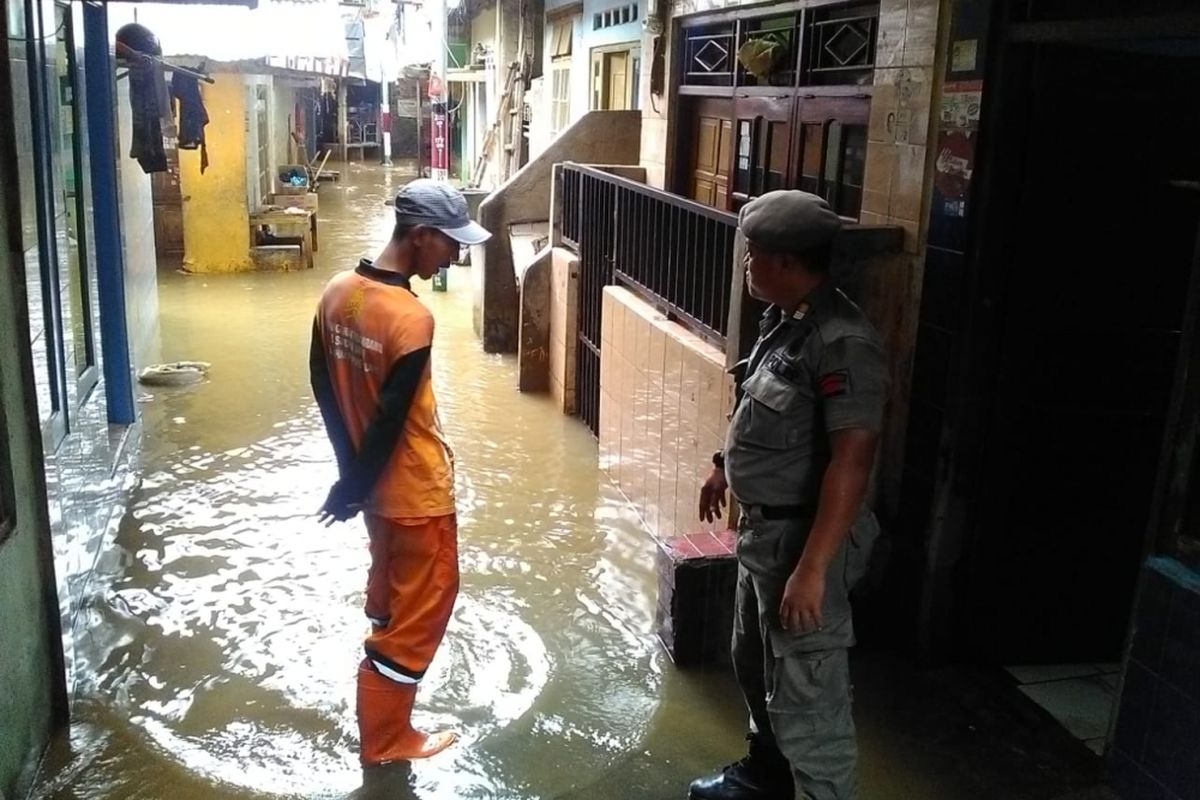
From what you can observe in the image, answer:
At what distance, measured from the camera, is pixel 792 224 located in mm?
2734

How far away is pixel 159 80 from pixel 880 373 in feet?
20.3

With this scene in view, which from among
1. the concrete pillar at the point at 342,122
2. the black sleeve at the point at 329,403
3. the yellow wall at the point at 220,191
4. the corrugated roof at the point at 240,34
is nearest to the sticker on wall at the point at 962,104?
the black sleeve at the point at 329,403

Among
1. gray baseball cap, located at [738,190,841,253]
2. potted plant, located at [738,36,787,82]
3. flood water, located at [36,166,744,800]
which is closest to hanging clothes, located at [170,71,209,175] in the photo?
flood water, located at [36,166,744,800]

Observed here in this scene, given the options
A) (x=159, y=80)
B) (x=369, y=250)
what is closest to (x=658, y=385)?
(x=159, y=80)

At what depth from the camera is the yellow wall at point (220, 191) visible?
12.2m

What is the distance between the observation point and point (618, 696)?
394 cm

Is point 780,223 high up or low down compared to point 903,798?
up

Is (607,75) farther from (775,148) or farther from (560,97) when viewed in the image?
(775,148)

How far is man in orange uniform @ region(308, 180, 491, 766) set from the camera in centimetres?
314

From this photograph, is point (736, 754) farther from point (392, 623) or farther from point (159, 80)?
point (159, 80)

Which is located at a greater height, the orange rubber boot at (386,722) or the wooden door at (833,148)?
the wooden door at (833,148)

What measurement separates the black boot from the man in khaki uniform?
1.27 ft

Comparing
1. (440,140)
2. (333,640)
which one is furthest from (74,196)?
(440,140)

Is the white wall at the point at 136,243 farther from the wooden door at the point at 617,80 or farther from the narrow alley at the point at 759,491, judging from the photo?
the wooden door at the point at 617,80
